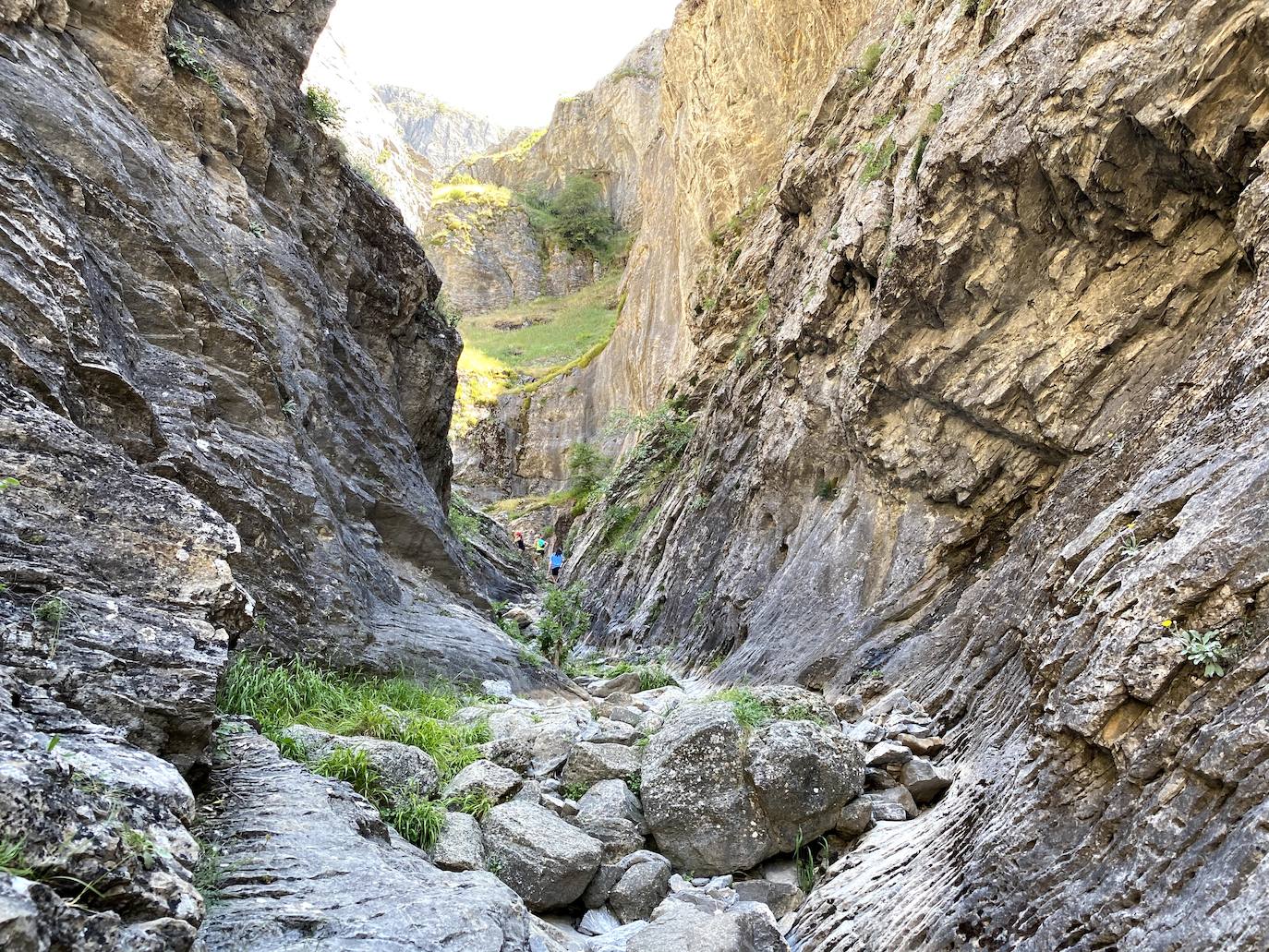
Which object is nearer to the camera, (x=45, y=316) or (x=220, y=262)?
(x=45, y=316)

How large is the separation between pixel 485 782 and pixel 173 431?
4318 mm

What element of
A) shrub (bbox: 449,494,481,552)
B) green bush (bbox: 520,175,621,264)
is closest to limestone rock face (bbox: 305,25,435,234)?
shrub (bbox: 449,494,481,552)

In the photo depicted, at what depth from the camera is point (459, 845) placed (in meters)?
4.67

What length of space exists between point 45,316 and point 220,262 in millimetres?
4792

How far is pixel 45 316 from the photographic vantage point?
5.04 metres

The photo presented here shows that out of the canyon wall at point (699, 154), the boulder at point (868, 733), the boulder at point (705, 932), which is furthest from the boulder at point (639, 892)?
the canyon wall at point (699, 154)

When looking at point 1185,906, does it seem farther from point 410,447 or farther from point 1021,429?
point 410,447

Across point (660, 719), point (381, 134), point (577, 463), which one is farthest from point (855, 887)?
point (381, 134)

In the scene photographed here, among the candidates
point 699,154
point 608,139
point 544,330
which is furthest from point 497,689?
point 608,139

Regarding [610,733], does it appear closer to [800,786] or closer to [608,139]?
[800,786]

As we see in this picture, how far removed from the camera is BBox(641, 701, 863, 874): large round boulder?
527 centimetres

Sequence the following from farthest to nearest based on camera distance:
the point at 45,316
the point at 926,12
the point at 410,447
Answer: the point at 410,447, the point at 926,12, the point at 45,316

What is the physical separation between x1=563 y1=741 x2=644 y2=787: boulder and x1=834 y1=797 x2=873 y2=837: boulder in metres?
1.60

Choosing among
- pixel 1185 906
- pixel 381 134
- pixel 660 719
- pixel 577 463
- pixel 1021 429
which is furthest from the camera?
pixel 381 134
